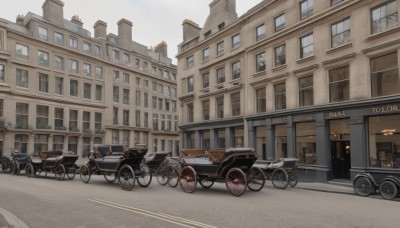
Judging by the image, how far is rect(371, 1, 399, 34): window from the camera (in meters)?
15.1

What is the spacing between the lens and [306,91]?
63.1 ft

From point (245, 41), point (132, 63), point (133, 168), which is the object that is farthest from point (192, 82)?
point (132, 63)

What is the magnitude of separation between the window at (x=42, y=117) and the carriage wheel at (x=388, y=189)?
114 feet

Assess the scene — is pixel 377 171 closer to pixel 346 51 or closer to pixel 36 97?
pixel 346 51

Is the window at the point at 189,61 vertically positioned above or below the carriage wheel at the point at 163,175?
above

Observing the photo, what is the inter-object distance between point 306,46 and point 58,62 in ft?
101

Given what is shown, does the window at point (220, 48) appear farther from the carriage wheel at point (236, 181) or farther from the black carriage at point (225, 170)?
the carriage wheel at point (236, 181)

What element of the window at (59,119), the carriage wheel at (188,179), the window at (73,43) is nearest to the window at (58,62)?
the window at (73,43)

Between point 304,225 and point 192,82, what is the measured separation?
24199 millimetres

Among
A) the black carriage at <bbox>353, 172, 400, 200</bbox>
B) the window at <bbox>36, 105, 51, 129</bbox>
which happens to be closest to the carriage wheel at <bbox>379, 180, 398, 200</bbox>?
the black carriage at <bbox>353, 172, 400, 200</bbox>

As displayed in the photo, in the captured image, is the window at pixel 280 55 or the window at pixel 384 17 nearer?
the window at pixel 384 17

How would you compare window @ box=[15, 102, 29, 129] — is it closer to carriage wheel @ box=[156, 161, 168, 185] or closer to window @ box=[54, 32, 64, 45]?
window @ box=[54, 32, 64, 45]

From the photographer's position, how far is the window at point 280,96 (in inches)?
814

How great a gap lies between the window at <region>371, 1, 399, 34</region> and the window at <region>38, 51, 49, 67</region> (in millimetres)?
34146
